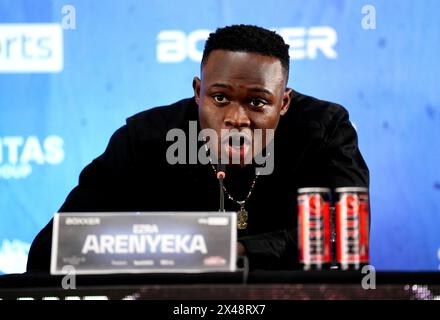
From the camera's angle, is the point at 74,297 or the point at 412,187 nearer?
the point at 74,297

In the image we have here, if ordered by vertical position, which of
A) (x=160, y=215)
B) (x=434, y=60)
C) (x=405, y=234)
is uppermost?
(x=434, y=60)

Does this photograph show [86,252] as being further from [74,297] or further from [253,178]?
[253,178]

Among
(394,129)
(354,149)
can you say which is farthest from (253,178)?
(394,129)

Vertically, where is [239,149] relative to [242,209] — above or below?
above

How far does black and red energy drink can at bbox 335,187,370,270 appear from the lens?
1653 mm

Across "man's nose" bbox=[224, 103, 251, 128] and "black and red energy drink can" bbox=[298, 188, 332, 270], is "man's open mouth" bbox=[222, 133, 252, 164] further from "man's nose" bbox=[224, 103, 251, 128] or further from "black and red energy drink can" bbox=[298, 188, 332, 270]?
"black and red energy drink can" bbox=[298, 188, 332, 270]

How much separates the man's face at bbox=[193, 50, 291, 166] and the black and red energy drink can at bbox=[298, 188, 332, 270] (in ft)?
1.92

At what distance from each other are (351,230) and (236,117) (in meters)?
0.64

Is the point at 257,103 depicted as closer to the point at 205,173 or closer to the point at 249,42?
the point at 249,42

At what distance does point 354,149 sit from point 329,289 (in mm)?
1098

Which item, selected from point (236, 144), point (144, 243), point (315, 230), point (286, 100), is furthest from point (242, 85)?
point (144, 243)

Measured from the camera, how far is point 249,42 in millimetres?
2246
